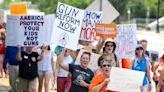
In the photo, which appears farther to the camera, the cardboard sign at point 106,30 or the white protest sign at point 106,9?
the white protest sign at point 106,9

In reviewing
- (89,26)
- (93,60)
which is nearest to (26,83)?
(89,26)

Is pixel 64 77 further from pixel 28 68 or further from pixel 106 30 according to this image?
pixel 106 30

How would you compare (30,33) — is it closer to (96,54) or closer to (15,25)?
(15,25)

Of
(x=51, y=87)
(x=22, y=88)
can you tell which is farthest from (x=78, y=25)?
(x=51, y=87)

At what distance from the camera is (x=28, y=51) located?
1171 centimetres

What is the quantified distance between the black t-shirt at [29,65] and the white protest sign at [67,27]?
1.56m

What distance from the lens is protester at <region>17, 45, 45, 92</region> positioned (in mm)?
11664

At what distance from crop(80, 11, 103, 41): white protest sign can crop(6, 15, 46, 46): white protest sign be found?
99 cm

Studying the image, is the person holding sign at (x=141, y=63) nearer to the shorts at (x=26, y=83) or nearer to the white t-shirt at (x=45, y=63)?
the shorts at (x=26, y=83)

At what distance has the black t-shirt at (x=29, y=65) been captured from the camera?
459 inches

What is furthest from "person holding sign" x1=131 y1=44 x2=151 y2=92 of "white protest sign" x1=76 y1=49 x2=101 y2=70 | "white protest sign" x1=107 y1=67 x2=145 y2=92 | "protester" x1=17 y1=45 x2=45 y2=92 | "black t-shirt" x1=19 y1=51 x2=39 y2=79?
"white protest sign" x1=107 y1=67 x2=145 y2=92

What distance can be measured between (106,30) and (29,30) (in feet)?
5.15

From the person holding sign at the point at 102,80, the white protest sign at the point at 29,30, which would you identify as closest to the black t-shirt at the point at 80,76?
the person holding sign at the point at 102,80

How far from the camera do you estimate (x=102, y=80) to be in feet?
27.3
